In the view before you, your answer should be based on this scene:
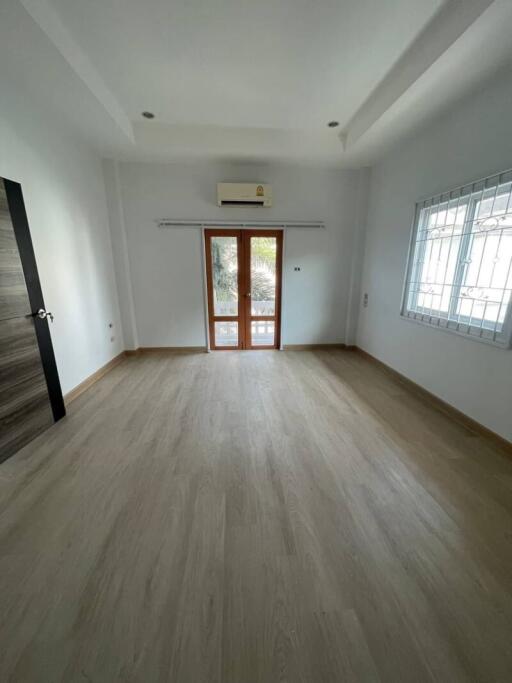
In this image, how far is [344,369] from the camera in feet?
11.9

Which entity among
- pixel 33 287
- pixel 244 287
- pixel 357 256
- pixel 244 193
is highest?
pixel 244 193

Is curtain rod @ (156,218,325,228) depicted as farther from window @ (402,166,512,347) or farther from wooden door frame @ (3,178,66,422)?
wooden door frame @ (3,178,66,422)

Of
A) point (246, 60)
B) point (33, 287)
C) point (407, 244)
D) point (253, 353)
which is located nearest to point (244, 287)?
point (253, 353)

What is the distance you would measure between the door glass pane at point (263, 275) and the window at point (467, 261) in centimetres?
193

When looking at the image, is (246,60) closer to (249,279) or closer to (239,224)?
(239,224)

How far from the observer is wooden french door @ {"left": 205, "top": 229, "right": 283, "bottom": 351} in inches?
158

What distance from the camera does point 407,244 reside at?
3.09m

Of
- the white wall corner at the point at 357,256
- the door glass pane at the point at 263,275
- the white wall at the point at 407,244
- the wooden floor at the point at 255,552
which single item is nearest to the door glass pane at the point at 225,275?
the door glass pane at the point at 263,275

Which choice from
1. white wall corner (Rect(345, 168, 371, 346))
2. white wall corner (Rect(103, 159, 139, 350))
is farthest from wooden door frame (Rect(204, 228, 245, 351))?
white wall corner (Rect(345, 168, 371, 346))

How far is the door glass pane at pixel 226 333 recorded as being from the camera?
14.2 ft

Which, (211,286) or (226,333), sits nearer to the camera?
(211,286)

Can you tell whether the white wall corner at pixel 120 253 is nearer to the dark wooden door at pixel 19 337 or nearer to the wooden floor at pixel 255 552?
the dark wooden door at pixel 19 337

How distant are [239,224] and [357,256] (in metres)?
1.92

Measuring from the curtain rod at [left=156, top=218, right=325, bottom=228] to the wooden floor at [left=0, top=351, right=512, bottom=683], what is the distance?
2.79 metres
